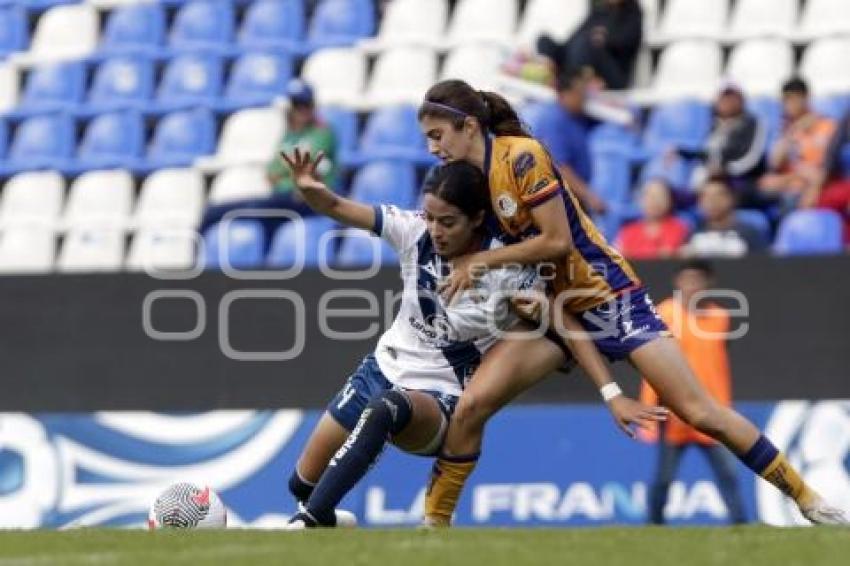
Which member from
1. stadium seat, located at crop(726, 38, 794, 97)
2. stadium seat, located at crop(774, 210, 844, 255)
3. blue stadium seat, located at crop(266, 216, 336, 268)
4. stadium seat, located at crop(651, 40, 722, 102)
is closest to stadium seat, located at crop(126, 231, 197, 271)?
blue stadium seat, located at crop(266, 216, 336, 268)

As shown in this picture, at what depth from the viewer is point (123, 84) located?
16.8 m

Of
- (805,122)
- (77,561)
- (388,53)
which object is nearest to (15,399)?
(388,53)

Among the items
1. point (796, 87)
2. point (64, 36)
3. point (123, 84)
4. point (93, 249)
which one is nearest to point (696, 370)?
point (796, 87)

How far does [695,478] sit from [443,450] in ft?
13.4

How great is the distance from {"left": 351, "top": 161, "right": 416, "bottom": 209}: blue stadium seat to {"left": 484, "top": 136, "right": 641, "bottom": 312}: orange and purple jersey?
559cm

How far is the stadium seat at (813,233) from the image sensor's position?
40.4 feet

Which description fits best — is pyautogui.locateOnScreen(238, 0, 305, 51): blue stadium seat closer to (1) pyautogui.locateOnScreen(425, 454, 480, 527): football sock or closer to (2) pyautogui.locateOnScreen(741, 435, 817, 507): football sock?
(1) pyautogui.locateOnScreen(425, 454, 480, 527): football sock

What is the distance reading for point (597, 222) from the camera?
13.1m

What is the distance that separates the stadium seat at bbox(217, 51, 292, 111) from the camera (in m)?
16.1

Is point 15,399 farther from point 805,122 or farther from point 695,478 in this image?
point 805,122

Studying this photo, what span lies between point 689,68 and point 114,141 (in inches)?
189

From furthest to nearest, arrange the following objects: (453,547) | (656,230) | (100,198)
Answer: (100,198) → (656,230) → (453,547)

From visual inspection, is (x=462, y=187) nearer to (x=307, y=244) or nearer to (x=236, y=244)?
(x=307, y=244)

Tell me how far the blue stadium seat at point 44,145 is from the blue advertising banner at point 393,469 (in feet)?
12.7
